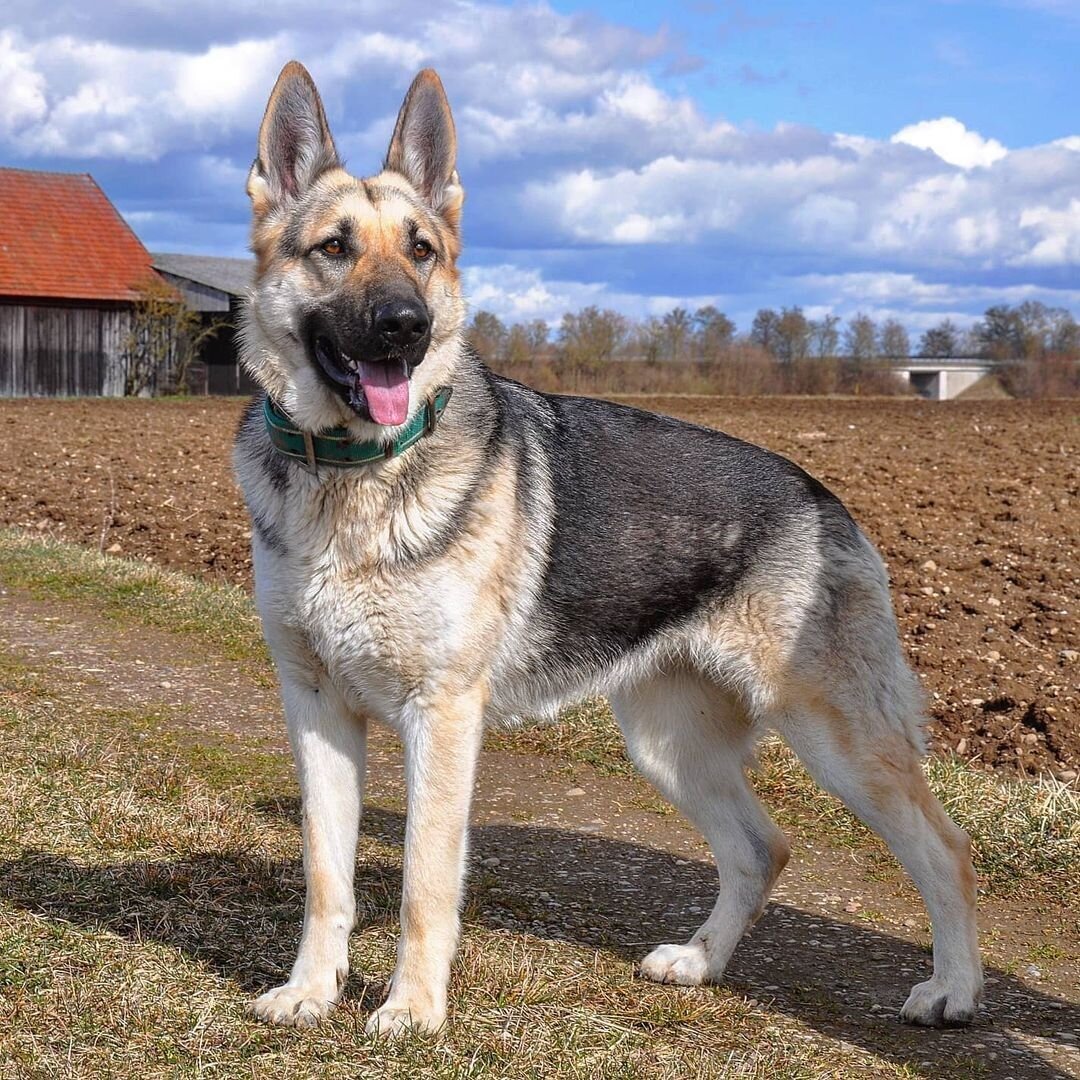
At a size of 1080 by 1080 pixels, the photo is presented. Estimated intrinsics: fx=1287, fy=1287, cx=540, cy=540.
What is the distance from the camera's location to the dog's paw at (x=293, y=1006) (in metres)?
3.85

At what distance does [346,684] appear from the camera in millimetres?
4008

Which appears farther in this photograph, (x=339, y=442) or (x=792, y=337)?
(x=792, y=337)

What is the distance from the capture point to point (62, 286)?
37312 mm

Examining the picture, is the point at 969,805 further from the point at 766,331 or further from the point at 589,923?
the point at 766,331

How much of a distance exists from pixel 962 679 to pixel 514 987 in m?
4.52

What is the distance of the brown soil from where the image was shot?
745 cm

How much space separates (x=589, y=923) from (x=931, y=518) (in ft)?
29.1

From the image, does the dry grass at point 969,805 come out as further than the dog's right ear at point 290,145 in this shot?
Yes

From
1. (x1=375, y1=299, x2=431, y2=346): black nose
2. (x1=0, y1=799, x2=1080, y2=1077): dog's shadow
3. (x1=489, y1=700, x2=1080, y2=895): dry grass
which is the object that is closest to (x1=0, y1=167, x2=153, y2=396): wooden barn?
(x1=489, y1=700, x2=1080, y2=895): dry grass

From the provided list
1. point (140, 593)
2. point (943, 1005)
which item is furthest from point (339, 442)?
point (140, 593)

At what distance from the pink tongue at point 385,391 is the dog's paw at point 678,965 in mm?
2040

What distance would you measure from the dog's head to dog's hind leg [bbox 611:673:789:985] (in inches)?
58.2

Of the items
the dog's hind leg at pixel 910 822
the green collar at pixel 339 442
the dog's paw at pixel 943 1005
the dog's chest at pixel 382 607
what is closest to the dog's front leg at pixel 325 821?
the dog's chest at pixel 382 607

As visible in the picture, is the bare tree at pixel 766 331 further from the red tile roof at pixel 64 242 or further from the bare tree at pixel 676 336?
the red tile roof at pixel 64 242
